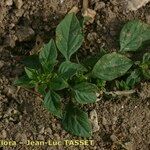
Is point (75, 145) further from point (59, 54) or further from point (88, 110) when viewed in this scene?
point (59, 54)

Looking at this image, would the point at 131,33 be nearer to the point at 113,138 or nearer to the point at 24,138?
the point at 113,138

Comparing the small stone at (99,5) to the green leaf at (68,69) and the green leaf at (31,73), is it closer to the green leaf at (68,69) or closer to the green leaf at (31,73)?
the green leaf at (68,69)

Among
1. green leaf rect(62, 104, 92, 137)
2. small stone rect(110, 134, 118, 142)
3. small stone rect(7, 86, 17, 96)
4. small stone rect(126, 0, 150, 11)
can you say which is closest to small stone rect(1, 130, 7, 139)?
small stone rect(7, 86, 17, 96)

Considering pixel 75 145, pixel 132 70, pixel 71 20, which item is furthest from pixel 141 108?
pixel 71 20

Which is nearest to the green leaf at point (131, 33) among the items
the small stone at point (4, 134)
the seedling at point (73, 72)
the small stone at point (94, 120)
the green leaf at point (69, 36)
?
the seedling at point (73, 72)

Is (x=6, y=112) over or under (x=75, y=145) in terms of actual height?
over

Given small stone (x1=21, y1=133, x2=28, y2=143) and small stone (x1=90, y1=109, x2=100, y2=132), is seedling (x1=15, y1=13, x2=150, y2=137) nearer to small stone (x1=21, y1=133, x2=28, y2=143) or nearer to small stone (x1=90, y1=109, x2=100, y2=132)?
small stone (x1=90, y1=109, x2=100, y2=132)
